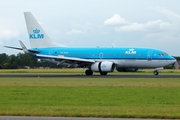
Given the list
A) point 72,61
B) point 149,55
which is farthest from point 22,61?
point 149,55

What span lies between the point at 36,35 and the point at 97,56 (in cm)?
1218

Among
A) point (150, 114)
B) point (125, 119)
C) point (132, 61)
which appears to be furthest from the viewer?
point (132, 61)

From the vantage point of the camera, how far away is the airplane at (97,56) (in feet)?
140

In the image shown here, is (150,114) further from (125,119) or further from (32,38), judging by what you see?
(32,38)

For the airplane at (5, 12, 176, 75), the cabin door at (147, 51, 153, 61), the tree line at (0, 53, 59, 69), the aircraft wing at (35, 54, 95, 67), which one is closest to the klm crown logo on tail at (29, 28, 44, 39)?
the airplane at (5, 12, 176, 75)

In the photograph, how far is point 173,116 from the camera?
10.3 metres

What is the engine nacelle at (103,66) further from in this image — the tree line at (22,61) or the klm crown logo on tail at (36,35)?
the tree line at (22,61)

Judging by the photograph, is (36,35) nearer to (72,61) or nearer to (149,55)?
(72,61)

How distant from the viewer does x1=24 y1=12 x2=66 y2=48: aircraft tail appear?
48.8m

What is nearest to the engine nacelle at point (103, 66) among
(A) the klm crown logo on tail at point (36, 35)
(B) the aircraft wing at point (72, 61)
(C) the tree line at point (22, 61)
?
(B) the aircraft wing at point (72, 61)

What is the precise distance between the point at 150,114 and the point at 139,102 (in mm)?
3593

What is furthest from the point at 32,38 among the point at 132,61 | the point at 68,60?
the point at 132,61

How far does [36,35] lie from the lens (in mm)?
49438

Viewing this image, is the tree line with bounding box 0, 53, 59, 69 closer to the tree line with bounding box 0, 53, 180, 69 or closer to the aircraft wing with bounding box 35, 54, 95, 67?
the tree line with bounding box 0, 53, 180, 69
